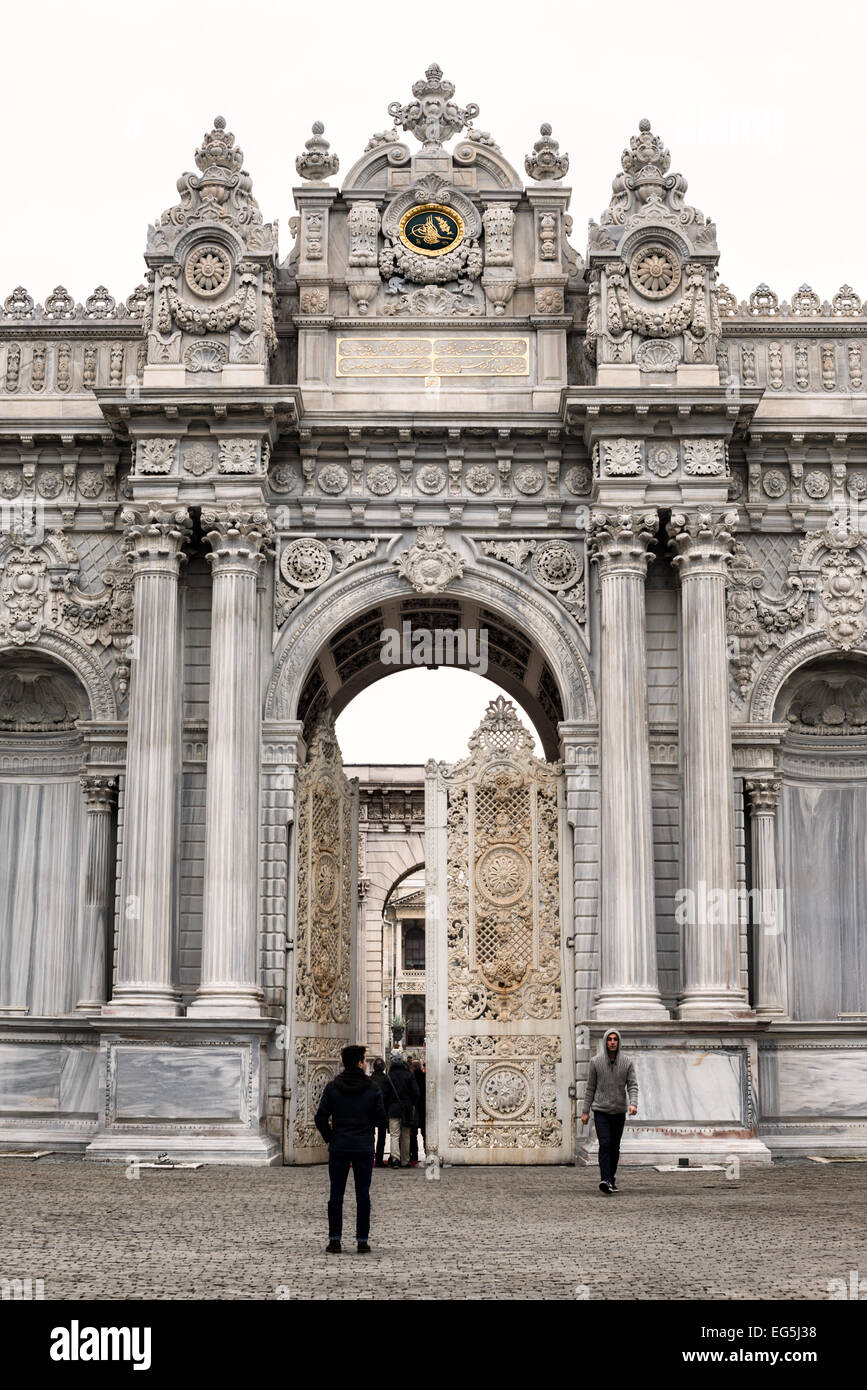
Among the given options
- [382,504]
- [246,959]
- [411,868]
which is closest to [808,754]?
[382,504]

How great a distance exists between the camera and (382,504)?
25094 millimetres

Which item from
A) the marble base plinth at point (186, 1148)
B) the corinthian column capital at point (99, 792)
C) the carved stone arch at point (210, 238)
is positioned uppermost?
the carved stone arch at point (210, 238)

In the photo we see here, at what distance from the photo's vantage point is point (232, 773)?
23500 millimetres

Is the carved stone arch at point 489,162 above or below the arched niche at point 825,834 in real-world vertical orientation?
above

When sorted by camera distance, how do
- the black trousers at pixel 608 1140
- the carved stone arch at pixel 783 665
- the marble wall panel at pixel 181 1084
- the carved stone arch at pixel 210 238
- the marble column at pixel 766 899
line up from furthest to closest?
the carved stone arch at pixel 783 665
the carved stone arch at pixel 210 238
the marble column at pixel 766 899
the marble wall panel at pixel 181 1084
the black trousers at pixel 608 1140

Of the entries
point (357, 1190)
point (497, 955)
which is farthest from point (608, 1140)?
point (497, 955)

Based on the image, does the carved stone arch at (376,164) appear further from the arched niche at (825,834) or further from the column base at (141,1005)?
the column base at (141,1005)

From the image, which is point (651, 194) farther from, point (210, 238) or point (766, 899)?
point (766, 899)

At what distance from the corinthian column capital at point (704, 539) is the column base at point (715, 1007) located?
18.4 feet

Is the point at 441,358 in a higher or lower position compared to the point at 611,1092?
higher

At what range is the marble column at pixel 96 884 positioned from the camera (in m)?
24.7

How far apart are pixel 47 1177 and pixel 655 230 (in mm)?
14826

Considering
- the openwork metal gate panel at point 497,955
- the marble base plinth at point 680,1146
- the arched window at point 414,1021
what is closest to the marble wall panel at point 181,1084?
the openwork metal gate panel at point 497,955

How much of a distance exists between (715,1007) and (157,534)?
378 inches
